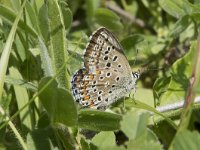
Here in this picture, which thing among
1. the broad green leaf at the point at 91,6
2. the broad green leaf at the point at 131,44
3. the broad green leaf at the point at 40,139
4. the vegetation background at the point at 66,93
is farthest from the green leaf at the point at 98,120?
the broad green leaf at the point at 91,6

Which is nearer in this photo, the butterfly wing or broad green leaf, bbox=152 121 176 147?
the butterfly wing

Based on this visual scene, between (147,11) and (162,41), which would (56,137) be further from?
(147,11)

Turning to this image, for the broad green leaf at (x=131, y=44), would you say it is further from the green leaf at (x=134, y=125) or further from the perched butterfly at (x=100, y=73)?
the green leaf at (x=134, y=125)

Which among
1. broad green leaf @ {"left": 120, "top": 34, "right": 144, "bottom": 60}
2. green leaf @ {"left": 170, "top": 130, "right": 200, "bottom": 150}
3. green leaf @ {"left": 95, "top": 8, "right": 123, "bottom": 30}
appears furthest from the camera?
green leaf @ {"left": 95, "top": 8, "right": 123, "bottom": 30}

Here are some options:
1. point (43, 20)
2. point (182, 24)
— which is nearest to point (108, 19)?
point (182, 24)

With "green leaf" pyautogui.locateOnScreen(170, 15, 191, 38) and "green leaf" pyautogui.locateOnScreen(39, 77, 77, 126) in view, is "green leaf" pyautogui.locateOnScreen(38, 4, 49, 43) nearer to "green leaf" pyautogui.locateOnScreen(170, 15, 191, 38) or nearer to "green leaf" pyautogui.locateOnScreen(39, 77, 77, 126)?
"green leaf" pyautogui.locateOnScreen(39, 77, 77, 126)

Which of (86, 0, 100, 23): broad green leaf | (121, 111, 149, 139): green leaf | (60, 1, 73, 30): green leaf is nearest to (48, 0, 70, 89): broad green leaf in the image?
(60, 1, 73, 30): green leaf

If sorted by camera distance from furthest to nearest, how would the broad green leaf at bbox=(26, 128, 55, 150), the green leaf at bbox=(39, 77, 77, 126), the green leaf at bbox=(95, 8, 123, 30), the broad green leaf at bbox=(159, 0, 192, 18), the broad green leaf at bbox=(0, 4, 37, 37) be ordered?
the green leaf at bbox=(95, 8, 123, 30) < the broad green leaf at bbox=(159, 0, 192, 18) < the broad green leaf at bbox=(0, 4, 37, 37) < the broad green leaf at bbox=(26, 128, 55, 150) < the green leaf at bbox=(39, 77, 77, 126)
